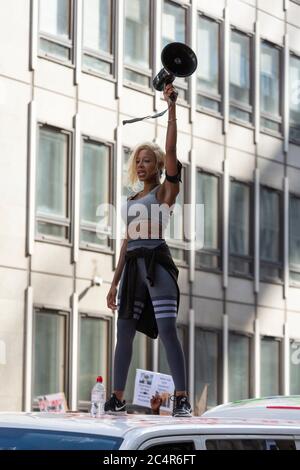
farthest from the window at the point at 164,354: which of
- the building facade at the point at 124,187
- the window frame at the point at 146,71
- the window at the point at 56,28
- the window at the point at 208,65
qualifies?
the window at the point at 56,28

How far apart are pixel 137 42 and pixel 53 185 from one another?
14.9ft

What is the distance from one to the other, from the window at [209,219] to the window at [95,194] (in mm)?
3335

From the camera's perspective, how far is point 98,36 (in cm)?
2920

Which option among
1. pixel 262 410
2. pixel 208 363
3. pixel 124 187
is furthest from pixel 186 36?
pixel 262 410

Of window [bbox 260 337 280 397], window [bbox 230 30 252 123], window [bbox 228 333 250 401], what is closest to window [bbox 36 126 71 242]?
window [bbox 228 333 250 401]

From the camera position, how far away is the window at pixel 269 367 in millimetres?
34219

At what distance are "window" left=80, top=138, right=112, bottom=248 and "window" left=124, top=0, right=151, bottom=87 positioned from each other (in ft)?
6.76

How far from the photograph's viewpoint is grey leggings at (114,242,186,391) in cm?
916

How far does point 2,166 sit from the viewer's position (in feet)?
85.1

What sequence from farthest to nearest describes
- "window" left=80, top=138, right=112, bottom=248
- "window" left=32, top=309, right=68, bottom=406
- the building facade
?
1. "window" left=80, top=138, right=112, bottom=248
2. "window" left=32, top=309, right=68, bottom=406
3. the building facade

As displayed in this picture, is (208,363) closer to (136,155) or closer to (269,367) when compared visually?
(269,367)

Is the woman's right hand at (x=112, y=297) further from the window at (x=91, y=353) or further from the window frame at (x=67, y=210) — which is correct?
the window at (x=91, y=353)

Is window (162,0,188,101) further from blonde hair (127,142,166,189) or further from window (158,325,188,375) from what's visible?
blonde hair (127,142,166,189)
